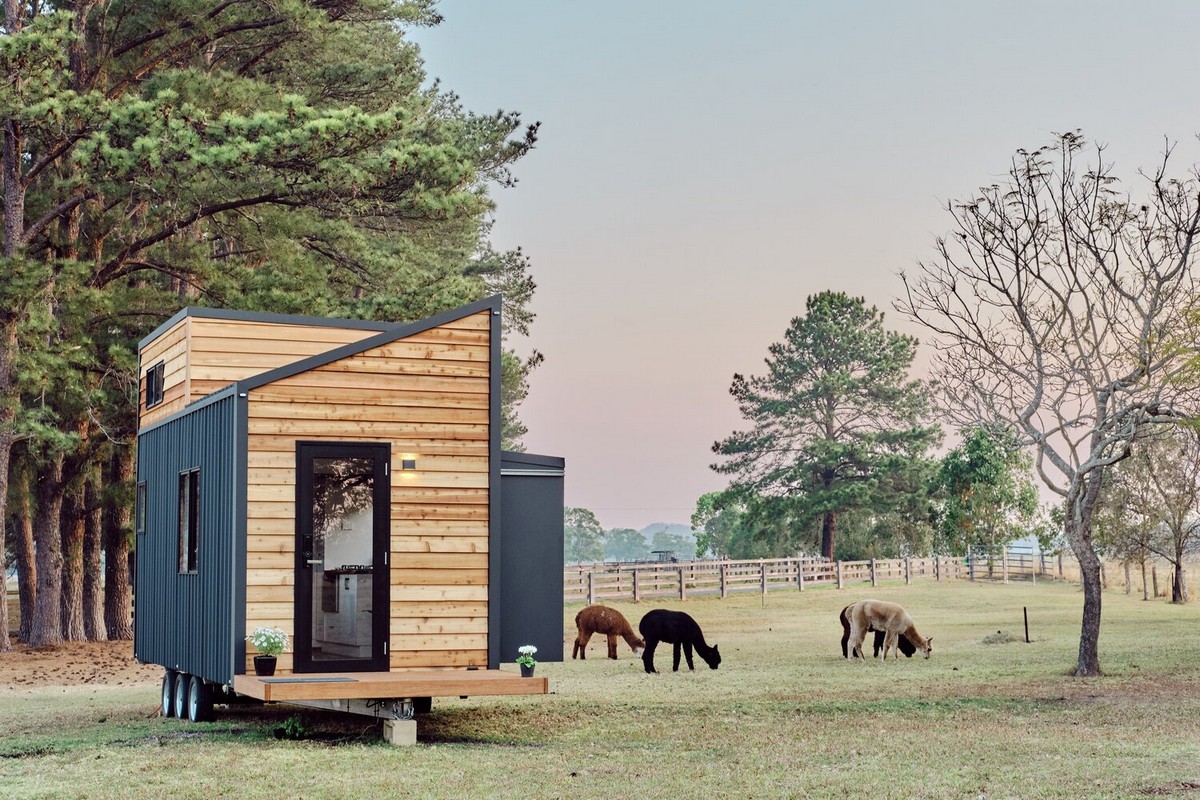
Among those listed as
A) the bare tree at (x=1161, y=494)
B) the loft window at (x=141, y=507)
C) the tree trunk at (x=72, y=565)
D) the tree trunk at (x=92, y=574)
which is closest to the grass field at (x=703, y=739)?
the loft window at (x=141, y=507)

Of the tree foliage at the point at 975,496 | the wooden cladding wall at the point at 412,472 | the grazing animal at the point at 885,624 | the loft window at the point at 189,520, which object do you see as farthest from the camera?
the tree foliage at the point at 975,496

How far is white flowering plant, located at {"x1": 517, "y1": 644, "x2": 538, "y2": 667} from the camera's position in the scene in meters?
10.3

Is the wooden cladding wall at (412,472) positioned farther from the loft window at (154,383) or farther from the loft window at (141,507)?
the loft window at (141,507)

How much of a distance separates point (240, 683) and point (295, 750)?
66 cm

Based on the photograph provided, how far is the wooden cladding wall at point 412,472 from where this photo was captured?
33.8 ft

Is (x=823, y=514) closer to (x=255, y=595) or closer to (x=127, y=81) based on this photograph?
(x=127, y=81)

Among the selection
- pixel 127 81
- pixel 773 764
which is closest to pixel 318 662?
pixel 773 764

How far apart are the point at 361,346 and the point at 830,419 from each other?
41.4m

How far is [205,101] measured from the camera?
20969 millimetres

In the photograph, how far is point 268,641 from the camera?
33.0 ft

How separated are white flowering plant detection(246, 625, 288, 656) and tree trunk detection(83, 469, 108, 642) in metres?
17.1

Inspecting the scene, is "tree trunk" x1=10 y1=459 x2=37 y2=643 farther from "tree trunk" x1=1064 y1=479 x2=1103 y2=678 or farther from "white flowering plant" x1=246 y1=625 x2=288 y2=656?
"tree trunk" x1=1064 y1=479 x2=1103 y2=678

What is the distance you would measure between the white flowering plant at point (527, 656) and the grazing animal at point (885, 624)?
883 cm

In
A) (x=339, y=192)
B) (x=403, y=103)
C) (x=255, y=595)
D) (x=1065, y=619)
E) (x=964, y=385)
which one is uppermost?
(x=403, y=103)
